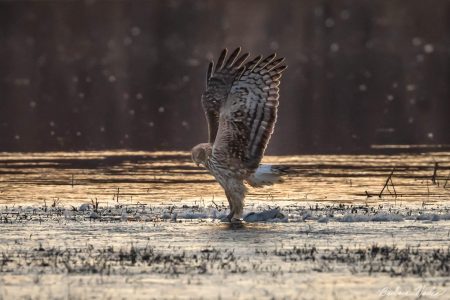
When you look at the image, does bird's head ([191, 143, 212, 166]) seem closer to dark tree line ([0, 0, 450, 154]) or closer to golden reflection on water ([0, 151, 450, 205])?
golden reflection on water ([0, 151, 450, 205])

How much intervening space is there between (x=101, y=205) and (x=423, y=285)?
8.34 meters

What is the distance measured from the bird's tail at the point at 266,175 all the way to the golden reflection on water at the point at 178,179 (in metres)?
1.91

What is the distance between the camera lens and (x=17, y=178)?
26109mm

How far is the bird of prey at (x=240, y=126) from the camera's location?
766 inches

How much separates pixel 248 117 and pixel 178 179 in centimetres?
650

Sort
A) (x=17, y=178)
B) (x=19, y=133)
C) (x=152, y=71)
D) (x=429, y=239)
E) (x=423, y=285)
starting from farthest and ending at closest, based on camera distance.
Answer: (x=152, y=71) < (x=19, y=133) < (x=17, y=178) < (x=429, y=239) < (x=423, y=285)

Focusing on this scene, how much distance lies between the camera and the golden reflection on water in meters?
22.2

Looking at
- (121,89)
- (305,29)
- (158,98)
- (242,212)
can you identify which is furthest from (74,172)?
(305,29)

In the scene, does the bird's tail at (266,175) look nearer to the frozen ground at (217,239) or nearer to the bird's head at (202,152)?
the frozen ground at (217,239)

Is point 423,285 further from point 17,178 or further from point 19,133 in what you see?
point 19,133

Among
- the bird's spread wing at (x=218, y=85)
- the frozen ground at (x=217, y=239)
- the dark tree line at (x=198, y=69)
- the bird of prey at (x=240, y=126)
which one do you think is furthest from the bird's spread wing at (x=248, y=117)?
the dark tree line at (x=198, y=69)

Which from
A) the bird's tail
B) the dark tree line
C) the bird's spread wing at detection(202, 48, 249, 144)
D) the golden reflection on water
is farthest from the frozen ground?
the dark tree line

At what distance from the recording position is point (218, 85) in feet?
64.5

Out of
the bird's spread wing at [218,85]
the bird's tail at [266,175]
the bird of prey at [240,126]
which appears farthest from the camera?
the bird's spread wing at [218,85]
